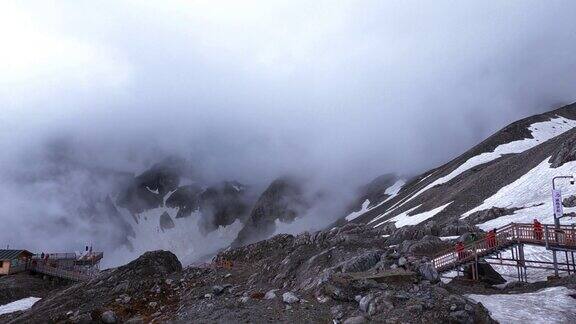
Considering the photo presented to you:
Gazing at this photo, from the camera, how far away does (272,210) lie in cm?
17488

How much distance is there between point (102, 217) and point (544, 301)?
185 m

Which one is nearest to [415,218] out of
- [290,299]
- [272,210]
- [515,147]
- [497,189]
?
[497,189]

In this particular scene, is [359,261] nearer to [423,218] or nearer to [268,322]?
[268,322]

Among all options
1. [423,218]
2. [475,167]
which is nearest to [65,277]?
[423,218]

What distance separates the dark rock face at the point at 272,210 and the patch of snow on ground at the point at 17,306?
11893cm

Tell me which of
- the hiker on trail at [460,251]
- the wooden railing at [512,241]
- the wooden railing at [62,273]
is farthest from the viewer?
the wooden railing at [62,273]

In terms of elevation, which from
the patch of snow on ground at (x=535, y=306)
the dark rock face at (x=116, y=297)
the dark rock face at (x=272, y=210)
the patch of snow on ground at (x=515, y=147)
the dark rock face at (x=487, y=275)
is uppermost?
the dark rock face at (x=272, y=210)

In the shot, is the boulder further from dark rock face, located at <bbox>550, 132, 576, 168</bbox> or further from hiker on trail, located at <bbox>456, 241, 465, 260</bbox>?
dark rock face, located at <bbox>550, 132, 576, 168</bbox>

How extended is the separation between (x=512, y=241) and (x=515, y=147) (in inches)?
2928

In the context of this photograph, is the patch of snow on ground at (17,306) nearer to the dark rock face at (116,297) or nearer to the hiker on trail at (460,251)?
the dark rock face at (116,297)

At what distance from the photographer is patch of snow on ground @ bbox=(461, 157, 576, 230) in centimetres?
3875

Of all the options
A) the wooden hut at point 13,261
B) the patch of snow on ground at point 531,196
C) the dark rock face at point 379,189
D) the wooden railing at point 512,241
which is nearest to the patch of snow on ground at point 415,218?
the patch of snow on ground at point 531,196

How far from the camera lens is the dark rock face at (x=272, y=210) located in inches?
6450

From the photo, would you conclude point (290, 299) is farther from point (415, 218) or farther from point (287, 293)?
point (415, 218)
